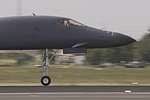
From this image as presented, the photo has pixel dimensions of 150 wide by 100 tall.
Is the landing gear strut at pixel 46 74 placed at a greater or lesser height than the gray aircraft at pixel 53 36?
lesser

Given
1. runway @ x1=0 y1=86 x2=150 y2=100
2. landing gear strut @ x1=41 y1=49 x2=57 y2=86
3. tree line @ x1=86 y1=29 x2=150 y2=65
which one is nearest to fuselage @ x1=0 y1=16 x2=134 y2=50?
landing gear strut @ x1=41 y1=49 x2=57 y2=86

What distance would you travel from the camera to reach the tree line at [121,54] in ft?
394

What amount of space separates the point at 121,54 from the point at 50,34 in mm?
101756

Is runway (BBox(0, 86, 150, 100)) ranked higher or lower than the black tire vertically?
lower

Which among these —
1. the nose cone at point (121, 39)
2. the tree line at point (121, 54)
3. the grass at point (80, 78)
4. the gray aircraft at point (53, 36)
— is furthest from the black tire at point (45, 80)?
the tree line at point (121, 54)

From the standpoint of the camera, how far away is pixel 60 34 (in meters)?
20.4

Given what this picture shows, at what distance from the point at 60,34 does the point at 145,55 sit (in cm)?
10666

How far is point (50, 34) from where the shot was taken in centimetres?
2038

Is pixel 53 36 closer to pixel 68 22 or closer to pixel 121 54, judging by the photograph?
pixel 68 22

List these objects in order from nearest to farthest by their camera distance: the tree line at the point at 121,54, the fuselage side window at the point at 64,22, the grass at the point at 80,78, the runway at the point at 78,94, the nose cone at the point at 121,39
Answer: the runway at the point at 78,94 < the nose cone at the point at 121,39 < the fuselage side window at the point at 64,22 < the grass at the point at 80,78 < the tree line at the point at 121,54

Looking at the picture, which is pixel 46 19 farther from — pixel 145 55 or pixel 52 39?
pixel 145 55

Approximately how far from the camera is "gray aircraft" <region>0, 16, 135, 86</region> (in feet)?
66.9

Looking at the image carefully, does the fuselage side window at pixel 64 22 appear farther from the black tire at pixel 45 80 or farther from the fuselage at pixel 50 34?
the black tire at pixel 45 80

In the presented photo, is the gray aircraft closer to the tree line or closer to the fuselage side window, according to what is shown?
the fuselage side window
